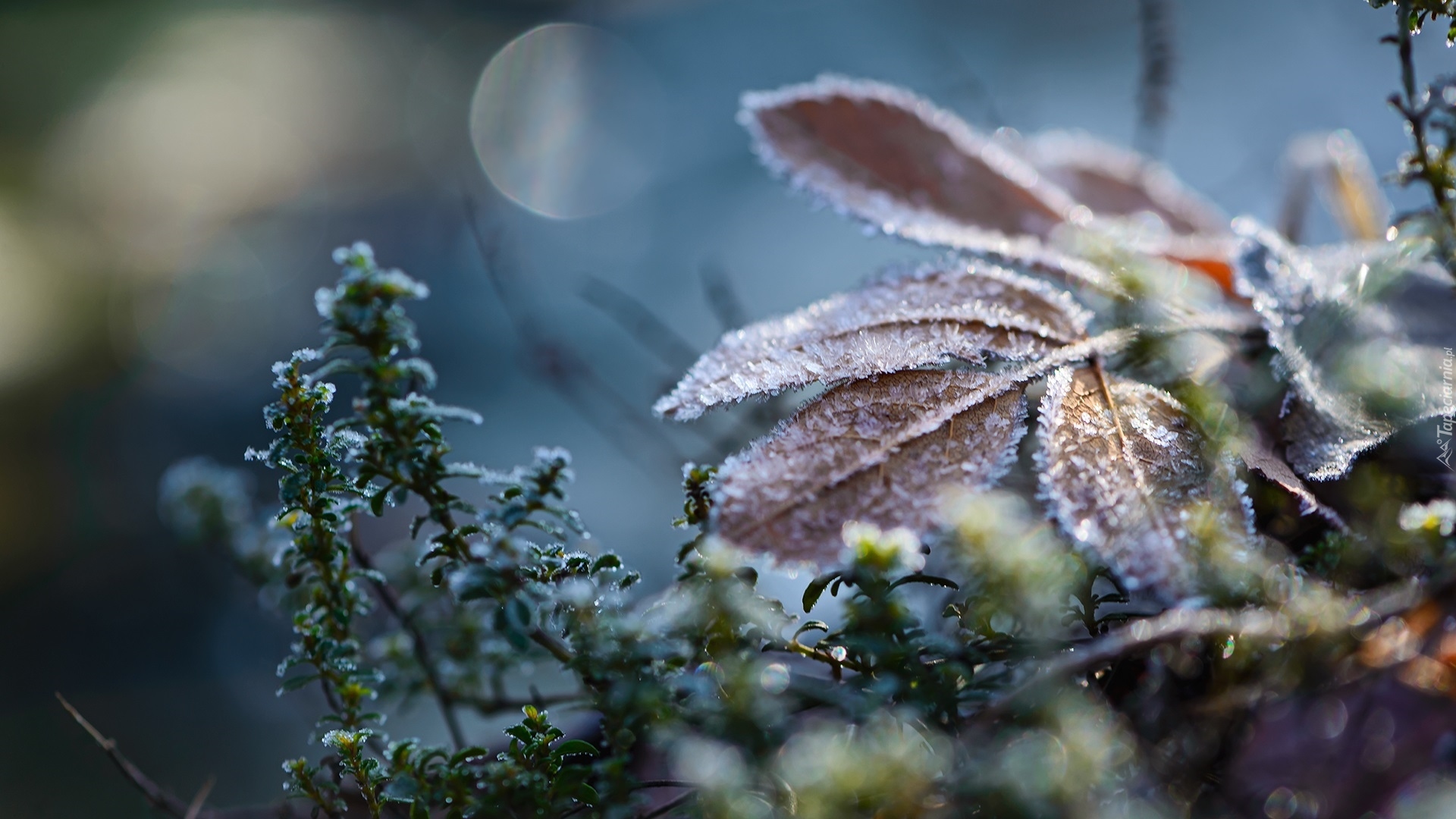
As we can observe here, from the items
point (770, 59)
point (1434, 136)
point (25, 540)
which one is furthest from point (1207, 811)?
point (770, 59)

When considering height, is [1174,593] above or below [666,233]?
below

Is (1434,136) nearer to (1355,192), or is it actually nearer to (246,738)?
(1355,192)

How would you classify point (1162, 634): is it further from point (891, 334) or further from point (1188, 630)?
point (891, 334)

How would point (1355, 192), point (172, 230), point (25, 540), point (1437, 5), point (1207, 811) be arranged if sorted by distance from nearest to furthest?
point (1207, 811) < point (1437, 5) < point (1355, 192) < point (25, 540) < point (172, 230)

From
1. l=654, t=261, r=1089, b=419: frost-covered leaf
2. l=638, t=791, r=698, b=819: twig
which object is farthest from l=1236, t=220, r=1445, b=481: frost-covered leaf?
l=638, t=791, r=698, b=819: twig

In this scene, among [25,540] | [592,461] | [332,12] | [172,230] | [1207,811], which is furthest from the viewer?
[332,12]

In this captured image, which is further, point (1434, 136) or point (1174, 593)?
point (1434, 136)
